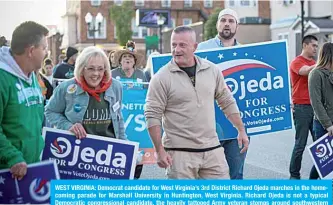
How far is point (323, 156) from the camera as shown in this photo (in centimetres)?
718

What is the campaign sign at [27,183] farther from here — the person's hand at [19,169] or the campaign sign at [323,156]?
the campaign sign at [323,156]

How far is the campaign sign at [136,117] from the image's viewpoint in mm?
8523

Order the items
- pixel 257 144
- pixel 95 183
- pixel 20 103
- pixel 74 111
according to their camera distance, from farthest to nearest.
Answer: pixel 257 144
pixel 74 111
pixel 20 103
pixel 95 183

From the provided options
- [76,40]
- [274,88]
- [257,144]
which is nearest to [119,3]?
[76,40]

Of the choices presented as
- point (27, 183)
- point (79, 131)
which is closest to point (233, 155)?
point (79, 131)

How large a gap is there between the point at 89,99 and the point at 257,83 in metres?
1.92

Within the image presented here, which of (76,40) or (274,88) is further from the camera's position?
(76,40)

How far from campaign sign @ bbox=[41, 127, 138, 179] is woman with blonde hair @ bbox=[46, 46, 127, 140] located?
0.40 ft

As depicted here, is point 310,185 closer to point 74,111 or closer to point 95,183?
point 95,183

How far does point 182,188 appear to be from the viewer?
137 inches

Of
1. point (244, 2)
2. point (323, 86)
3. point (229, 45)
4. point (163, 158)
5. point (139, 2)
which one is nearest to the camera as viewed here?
point (163, 158)

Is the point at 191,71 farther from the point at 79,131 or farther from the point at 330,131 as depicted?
the point at 330,131

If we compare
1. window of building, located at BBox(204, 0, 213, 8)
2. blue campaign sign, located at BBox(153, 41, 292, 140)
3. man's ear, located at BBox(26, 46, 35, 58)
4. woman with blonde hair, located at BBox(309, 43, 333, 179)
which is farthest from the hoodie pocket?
window of building, located at BBox(204, 0, 213, 8)

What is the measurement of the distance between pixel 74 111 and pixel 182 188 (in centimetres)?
212
